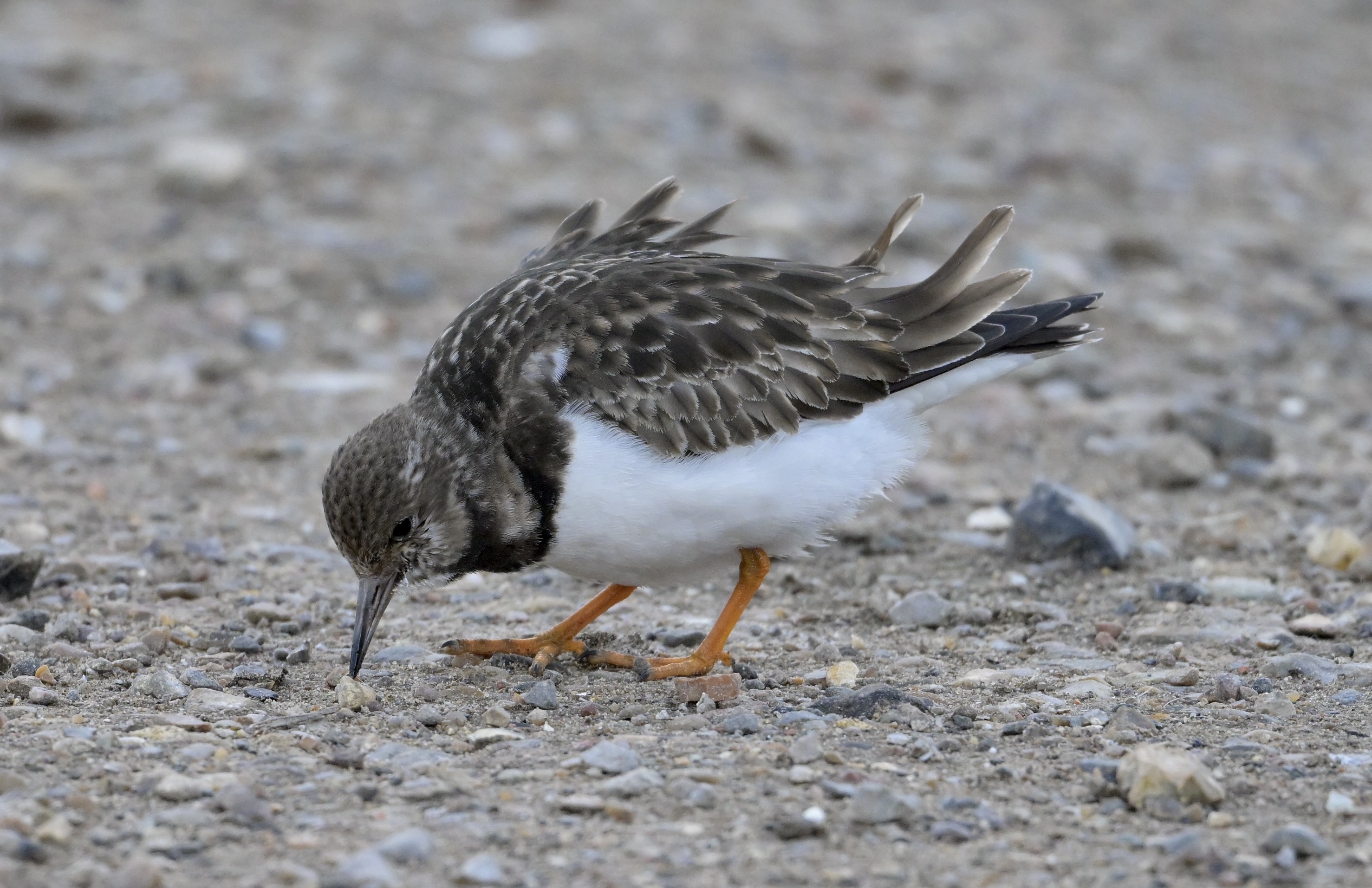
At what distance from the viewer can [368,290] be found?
345 inches

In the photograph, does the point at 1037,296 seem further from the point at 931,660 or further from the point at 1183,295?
the point at 931,660

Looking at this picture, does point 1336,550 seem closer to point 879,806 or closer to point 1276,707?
point 1276,707

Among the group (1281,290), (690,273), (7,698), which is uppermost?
(690,273)

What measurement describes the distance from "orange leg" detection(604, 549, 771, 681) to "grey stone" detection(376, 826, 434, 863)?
144 centimetres

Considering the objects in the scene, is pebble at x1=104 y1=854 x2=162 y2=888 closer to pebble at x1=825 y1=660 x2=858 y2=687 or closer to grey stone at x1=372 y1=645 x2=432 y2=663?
grey stone at x1=372 y1=645 x2=432 y2=663

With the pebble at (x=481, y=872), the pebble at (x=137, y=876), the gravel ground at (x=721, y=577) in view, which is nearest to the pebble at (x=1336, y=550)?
the gravel ground at (x=721, y=577)

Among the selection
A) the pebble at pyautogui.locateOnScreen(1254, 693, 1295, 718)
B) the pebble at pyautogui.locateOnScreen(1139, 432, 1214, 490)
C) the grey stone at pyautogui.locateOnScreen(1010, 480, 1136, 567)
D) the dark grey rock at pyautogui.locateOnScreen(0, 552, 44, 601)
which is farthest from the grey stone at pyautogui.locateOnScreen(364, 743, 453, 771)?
the pebble at pyautogui.locateOnScreen(1139, 432, 1214, 490)

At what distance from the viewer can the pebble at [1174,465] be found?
22.5ft

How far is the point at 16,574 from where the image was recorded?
5.31m

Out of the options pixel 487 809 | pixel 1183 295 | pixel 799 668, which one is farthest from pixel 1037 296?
pixel 487 809

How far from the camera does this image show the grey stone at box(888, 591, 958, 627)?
5.53 m

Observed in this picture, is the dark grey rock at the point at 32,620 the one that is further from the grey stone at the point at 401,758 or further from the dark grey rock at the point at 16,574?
the grey stone at the point at 401,758

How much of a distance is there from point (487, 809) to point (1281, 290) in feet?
23.2

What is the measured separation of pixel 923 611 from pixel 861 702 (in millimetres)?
1131
